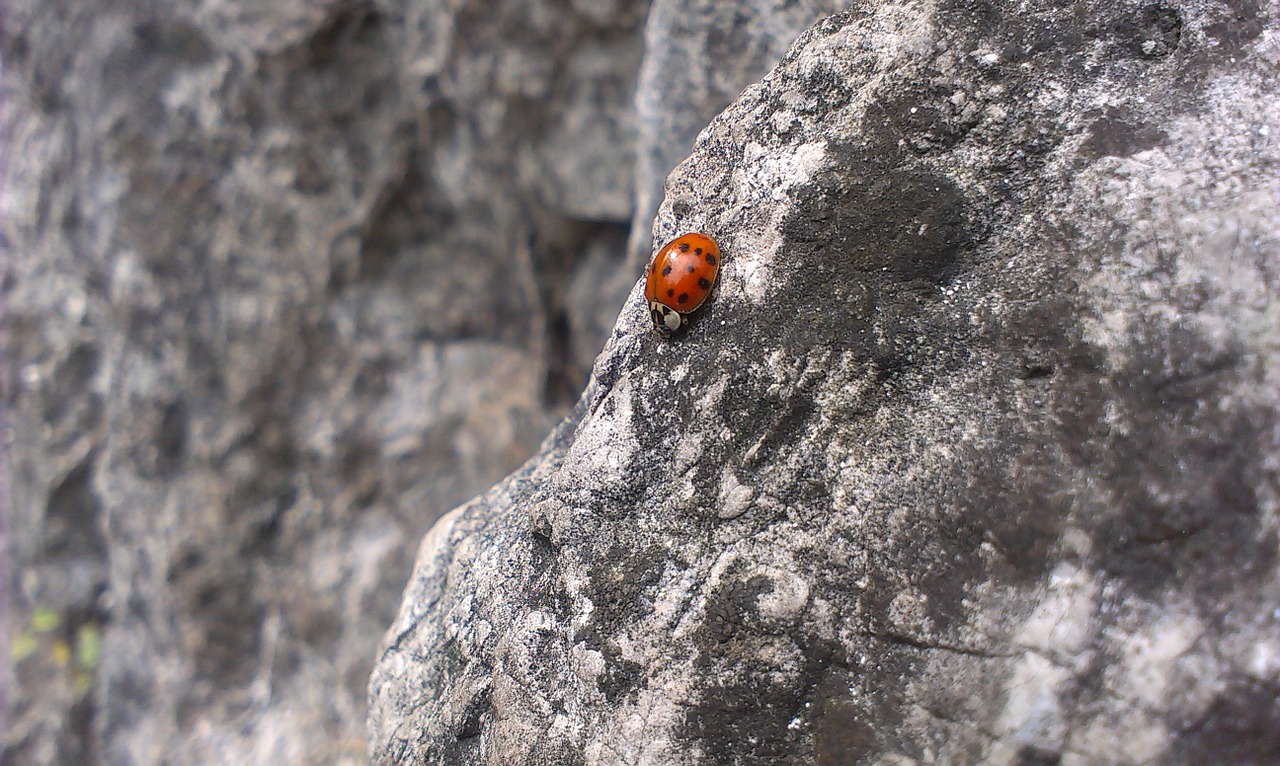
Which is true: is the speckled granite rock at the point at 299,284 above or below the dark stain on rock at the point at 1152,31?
above

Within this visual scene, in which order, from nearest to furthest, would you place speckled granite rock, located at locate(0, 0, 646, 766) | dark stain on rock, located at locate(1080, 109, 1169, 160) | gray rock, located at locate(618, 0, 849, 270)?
dark stain on rock, located at locate(1080, 109, 1169, 160)
gray rock, located at locate(618, 0, 849, 270)
speckled granite rock, located at locate(0, 0, 646, 766)

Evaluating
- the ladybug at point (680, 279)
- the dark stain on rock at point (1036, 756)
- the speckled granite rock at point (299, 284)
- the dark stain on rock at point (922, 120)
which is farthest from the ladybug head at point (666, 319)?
the speckled granite rock at point (299, 284)

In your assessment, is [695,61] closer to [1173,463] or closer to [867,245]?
A: [867,245]

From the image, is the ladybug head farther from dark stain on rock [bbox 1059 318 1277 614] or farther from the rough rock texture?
dark stain on rock [bbox 1059 318 1277 614]

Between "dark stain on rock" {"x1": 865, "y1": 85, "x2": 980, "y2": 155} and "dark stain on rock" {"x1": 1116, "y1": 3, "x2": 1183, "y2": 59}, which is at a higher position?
"dark stain on rock" {"x1": 865, "y1": 85, "x2": 980, "y2": 155}

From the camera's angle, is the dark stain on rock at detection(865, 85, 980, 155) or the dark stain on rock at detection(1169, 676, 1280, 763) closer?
the dark stain on rock at detection(1169, 676, 1280, 763)

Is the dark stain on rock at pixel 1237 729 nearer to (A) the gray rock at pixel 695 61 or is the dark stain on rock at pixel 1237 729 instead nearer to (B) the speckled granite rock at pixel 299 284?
(A) the gray rock at pixel 695 61

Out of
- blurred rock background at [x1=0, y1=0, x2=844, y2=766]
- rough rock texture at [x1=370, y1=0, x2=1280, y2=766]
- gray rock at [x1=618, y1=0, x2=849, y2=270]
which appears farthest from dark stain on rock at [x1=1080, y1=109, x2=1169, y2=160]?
blurred rock background at [x1=0, y1=0, x2=844, y2=766]
